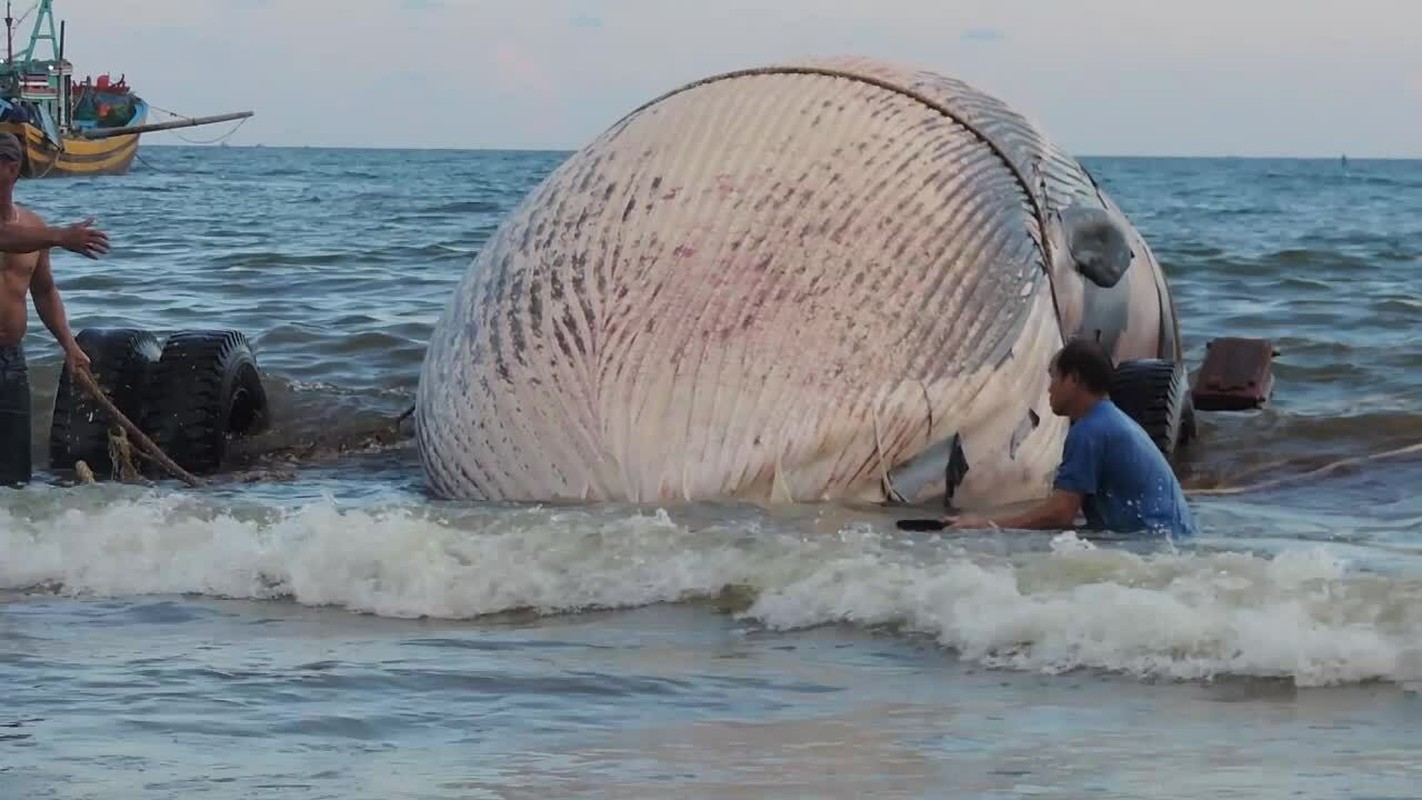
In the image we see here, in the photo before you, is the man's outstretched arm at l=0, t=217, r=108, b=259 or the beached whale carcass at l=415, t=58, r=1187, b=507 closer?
the beached whale carcass at l=415, t=58, r=1187, b=507

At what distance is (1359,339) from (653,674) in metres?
10.7

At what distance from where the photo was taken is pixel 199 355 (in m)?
10.1

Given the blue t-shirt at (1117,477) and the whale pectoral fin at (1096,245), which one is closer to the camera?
the blue t-shirt at (1117,477)

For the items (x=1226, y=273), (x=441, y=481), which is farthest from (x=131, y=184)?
(x=441, y=481)

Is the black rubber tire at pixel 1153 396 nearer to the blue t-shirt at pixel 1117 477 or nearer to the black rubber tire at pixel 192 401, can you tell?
the blue t-shirt at pixel 1117 477

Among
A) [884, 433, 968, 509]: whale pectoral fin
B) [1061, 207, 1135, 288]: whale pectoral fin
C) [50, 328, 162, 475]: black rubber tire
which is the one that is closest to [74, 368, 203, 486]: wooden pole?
[50, 328, 162, 475]: black rubber tire

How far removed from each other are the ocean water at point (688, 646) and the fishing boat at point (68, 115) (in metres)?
60.4

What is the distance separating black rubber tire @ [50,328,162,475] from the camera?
9859 mm

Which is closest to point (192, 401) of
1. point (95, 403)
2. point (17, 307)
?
point (95, 403)

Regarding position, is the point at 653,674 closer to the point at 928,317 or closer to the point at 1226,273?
the point at 928,317

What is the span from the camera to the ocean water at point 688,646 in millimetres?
5129

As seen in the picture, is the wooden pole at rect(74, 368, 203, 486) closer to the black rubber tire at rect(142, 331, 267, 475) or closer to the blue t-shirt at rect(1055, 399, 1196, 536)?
the black rubber tire at rect(142, 331, 267, 475)

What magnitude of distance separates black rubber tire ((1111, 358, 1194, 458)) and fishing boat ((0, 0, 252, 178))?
195ft

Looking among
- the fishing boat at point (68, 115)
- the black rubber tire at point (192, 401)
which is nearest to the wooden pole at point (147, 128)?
the fishing boat at point (68, 115)
